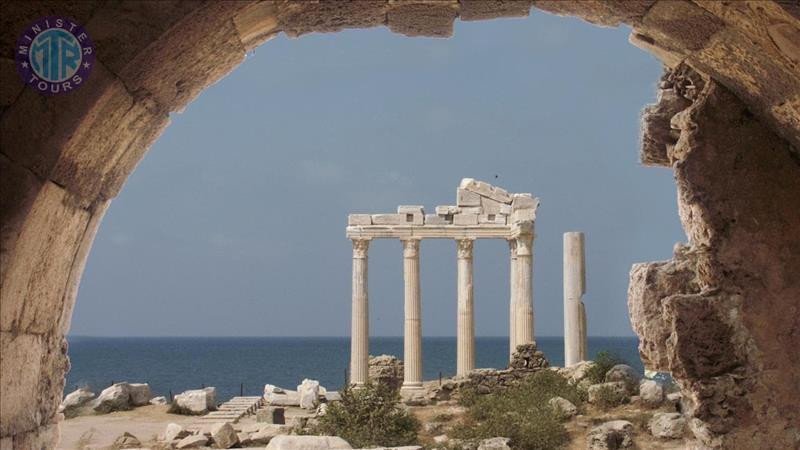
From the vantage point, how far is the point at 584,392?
20.0 meters

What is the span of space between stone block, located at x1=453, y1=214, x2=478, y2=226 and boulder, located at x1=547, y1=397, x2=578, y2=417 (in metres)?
9.62

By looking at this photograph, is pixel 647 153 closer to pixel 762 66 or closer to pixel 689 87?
pixel 689 87

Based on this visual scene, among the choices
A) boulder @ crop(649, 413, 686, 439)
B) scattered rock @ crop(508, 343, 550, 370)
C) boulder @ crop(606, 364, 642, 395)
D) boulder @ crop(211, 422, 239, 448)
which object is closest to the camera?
boulder @ crop(649, 413, 686, 439)

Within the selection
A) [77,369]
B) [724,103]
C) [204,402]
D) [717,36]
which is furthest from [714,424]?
[77,369]

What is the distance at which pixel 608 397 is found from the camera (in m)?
19.1

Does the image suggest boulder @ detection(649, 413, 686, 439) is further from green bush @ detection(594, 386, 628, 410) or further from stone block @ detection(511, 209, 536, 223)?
stone block @ detection(511, 209, 536, 223)

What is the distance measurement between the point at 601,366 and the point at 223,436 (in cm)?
991

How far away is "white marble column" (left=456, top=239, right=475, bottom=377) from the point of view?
90.8ft

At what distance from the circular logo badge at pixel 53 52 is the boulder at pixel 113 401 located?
20929 mm

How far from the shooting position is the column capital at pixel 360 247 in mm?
27766

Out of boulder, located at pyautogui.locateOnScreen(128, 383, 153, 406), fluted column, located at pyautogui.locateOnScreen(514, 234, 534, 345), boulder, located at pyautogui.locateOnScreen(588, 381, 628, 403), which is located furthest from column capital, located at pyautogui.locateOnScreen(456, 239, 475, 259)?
boulder, located at pyautogui.locateOnScreen(128, 383, 153, 406)

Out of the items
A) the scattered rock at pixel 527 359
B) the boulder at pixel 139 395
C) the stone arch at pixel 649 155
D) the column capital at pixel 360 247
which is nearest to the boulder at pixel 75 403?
the boulder at pixel 139 395

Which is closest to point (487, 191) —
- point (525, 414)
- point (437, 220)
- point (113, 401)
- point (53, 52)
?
point (437, 220)

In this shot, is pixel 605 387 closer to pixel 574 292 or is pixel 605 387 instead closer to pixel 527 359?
pixel 527 359
